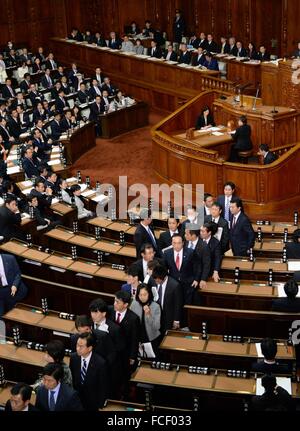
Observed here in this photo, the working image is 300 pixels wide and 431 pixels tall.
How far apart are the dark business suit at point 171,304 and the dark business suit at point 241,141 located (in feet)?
21.4

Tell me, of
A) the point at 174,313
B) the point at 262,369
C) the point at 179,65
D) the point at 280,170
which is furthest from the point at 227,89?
the point at 262,369

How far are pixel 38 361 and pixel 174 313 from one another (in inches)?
58.2

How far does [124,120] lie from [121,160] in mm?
2243

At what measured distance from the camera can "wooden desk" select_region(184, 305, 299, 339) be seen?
7551 mm

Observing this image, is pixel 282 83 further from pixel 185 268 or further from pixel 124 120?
pixel 185 268

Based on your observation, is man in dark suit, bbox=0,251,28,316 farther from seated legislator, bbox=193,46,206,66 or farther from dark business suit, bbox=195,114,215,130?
seated legislator, bbox=193,46,206,66

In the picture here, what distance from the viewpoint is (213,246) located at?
823cm

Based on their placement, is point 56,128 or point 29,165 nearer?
point 29,165

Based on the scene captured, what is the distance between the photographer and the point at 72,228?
1071 centimetres

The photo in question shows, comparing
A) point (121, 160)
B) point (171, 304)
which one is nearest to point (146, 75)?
point (121, 160)

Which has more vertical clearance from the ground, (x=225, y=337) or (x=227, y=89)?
(x=227, y=89)

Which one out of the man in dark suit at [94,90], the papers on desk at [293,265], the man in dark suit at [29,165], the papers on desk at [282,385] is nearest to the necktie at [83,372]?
the papers on desk at [282,385]

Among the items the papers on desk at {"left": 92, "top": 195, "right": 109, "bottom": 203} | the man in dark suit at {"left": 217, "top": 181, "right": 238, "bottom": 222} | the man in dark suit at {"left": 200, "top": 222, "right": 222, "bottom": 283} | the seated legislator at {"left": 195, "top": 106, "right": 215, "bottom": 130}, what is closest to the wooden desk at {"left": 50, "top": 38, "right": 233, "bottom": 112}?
the seated legislator at {"left": 195, "top": 106, "right": 215, "bottom": 130}
